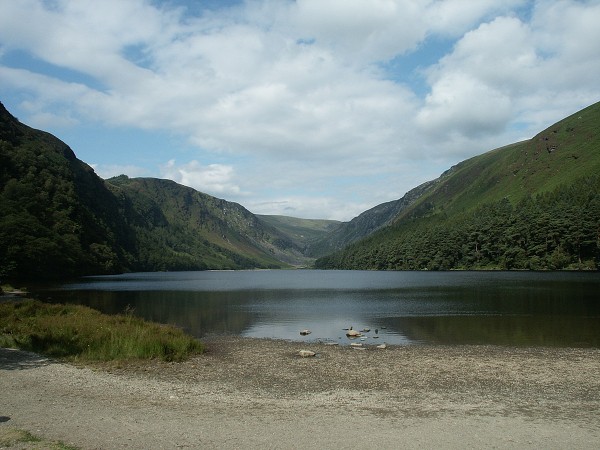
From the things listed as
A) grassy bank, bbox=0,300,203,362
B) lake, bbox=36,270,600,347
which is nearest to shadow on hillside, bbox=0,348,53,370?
grassy bank, bbox=0,300,203,362

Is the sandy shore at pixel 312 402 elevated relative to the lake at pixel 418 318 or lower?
elevated

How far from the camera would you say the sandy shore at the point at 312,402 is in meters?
13.7

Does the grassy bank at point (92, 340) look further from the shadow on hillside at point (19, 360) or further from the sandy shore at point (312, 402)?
the sandy shore at point (312, 402)

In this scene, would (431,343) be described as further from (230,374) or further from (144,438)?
(144,438)

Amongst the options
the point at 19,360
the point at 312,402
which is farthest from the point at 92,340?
the point at 312,402

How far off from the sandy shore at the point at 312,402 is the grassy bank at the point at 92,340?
1.86 meters

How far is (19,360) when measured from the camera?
2528cm

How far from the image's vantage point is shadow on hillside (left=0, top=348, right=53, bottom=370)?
77.2 ft

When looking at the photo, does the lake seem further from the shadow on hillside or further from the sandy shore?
the shadow on hillside

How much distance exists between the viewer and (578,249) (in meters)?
154

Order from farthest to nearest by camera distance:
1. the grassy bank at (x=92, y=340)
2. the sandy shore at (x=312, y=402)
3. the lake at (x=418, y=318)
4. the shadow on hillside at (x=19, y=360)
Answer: the lake at (x=418, y=318) → the grassy bank at (x=92, y=340) → the shadow on hillside at (x=19, y=360) → the sandy shore at (x=312, y=402)

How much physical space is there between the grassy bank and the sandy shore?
186cm

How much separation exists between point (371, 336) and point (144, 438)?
3294cm

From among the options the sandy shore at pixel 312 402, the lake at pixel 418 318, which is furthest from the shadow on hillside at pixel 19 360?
the lake at pixel 418 318
